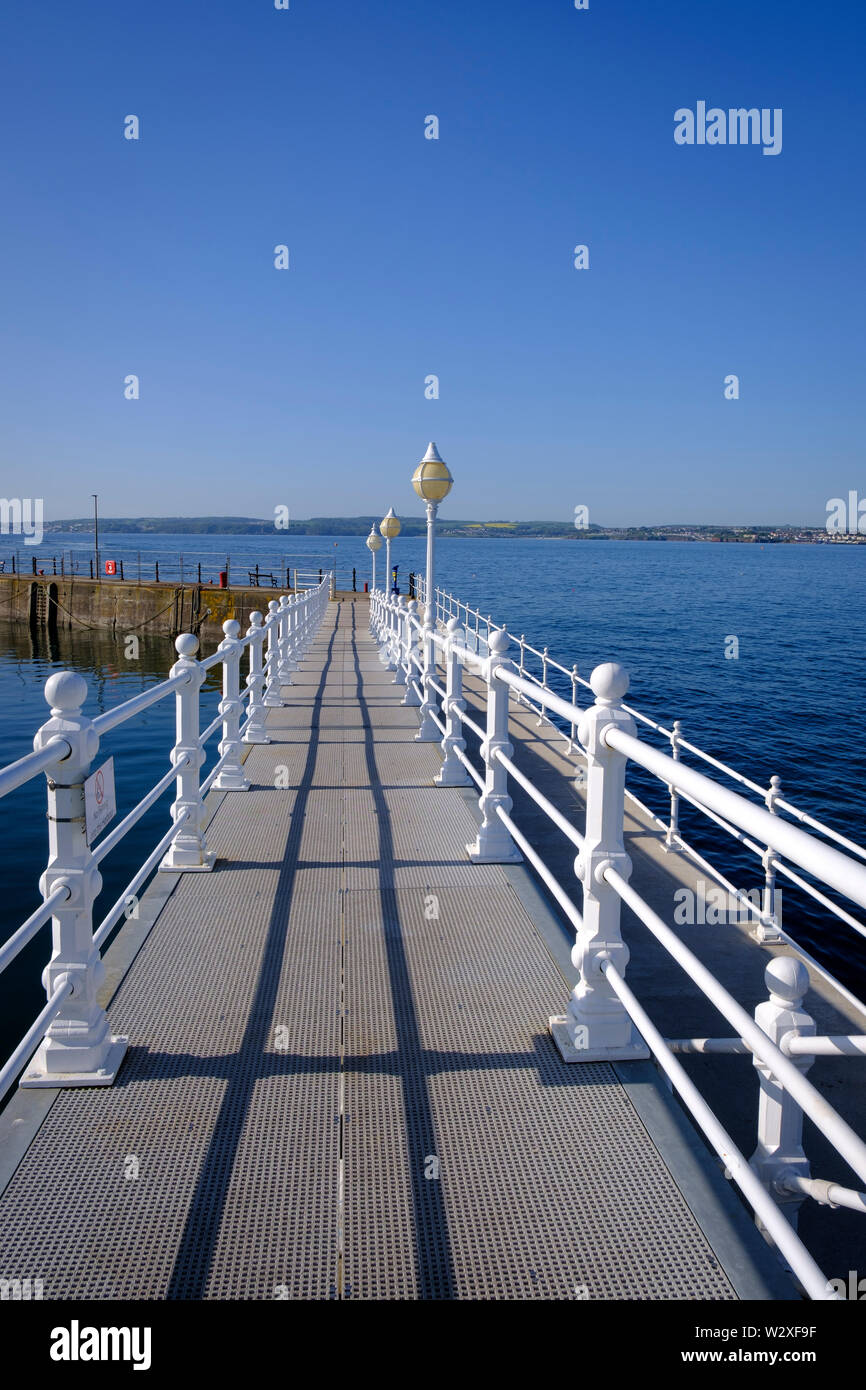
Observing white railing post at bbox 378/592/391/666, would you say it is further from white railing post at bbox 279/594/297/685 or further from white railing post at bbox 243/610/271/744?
white railing post at bbox 243/610/271/744

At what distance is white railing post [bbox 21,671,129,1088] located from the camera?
2.99 meters

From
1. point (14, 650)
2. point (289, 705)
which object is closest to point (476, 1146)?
point (289, 705)

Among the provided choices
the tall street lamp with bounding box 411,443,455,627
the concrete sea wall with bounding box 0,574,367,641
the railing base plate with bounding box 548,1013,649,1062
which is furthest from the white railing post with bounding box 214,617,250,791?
the concrete sea wall with bounding box 0,574,367,641

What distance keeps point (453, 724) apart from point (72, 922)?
4.48 meters

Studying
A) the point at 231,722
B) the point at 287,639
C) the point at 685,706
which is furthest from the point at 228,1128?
the point at 685,706

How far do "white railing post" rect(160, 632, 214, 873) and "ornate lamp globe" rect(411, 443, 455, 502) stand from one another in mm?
5964

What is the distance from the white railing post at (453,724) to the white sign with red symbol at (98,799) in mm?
3766

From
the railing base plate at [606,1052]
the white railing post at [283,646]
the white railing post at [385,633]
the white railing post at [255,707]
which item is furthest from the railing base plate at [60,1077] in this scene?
the white railing post at [385,633]

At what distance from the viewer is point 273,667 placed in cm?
1241

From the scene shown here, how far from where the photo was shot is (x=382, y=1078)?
3.20 m

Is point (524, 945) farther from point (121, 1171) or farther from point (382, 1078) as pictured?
point (121, 1171)

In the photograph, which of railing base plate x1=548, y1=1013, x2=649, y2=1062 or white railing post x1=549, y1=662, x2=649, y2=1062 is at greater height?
white railing post x1=549, y1=662, x2=649, y2=1062

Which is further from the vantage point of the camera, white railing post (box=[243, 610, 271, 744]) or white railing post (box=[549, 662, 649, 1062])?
white railing post (box=[243, 610, 271, 744])
